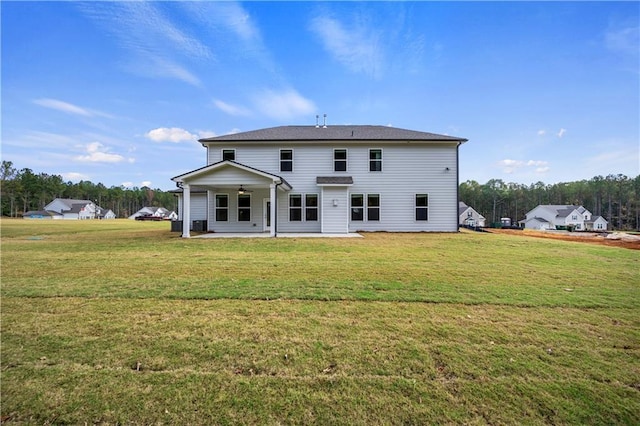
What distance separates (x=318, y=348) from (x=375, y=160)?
15.4 meters

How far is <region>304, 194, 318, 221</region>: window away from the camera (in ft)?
55.3

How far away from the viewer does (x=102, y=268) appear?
21.9 feet

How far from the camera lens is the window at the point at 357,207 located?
17.1 m

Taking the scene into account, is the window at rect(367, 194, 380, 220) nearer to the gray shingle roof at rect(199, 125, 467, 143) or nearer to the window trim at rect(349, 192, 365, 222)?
the window trim at rect(349, 192, 365, 222)

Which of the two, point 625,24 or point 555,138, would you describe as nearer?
point 625,24

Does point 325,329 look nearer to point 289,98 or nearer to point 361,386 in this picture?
point 361,386

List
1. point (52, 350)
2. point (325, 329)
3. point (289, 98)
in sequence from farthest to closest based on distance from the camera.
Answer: point (289, 98), point (325, 329), point (52, 350)

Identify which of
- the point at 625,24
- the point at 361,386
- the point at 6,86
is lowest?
the point at 361,386

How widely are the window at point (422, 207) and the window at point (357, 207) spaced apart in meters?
3.64

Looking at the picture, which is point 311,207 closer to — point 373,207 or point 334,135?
point 373,207

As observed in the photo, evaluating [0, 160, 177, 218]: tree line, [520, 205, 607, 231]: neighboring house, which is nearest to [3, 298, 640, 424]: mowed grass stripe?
[0, 160, 177, 218]: tree line


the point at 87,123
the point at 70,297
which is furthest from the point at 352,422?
the point at 87,123

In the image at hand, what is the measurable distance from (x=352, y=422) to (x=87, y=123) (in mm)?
36290

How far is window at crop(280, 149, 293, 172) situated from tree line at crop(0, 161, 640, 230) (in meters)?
71.3
